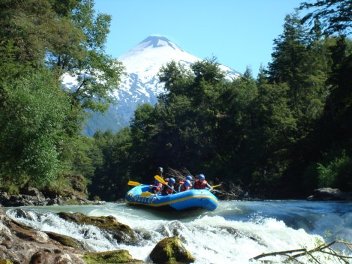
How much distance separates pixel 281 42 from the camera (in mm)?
53688

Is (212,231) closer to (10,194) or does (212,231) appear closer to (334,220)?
(334,220)

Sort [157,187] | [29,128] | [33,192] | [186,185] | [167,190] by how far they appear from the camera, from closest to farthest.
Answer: [29,128] → [186,185] → [167,190] → [157,187] → [33,192]

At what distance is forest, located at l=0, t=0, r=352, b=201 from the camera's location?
21.3 m

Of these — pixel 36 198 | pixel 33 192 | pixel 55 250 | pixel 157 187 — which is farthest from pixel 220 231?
pixel 33 192

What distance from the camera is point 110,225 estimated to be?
1320 centimetres

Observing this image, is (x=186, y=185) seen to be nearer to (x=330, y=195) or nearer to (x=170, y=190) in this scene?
(x=170, y=190)

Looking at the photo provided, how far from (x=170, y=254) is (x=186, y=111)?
137 ft

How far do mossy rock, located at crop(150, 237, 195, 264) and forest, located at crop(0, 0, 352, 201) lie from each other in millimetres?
10933

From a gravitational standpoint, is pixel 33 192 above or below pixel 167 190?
above

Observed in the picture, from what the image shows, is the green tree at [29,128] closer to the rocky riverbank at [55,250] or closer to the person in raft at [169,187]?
the person in raft at [169,187]

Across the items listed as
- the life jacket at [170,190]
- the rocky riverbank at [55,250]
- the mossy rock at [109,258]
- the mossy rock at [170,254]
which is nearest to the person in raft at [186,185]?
the life jacket at [170,190]

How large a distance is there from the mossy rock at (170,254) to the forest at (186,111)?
1093 cm

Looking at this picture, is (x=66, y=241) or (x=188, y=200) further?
(x=188, y=200)

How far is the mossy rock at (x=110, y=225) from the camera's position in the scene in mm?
12781
